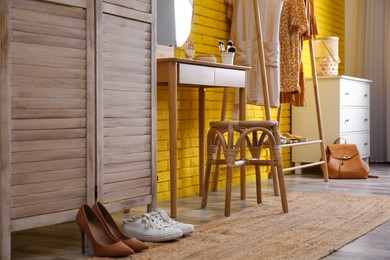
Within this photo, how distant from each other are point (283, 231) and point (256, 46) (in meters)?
1.83

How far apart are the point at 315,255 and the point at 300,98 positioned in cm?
293

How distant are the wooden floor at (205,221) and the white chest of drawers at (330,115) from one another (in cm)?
92

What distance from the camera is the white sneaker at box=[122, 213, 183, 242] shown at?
106 inches

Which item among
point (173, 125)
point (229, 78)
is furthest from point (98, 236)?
point (229, 78)

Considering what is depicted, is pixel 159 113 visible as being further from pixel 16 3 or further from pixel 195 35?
pixel 16 3

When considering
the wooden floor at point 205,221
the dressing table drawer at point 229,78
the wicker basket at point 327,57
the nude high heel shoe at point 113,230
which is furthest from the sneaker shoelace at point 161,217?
the wicker basket at point 327,57

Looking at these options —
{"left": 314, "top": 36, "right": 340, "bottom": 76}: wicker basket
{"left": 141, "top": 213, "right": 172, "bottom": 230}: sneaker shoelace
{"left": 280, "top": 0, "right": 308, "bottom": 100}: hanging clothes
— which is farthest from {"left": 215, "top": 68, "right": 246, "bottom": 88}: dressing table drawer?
{"left": 314, "top": 36, "right": 340, "bottom": 76}: wicker basket

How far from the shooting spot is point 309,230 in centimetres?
298

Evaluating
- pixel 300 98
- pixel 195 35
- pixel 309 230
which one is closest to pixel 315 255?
pixel 309 230

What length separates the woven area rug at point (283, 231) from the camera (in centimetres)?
251

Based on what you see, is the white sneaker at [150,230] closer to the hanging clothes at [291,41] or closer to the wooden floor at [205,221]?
the wooden floor at [205,221]

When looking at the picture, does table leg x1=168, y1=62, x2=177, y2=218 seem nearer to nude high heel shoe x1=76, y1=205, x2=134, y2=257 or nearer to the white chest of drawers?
nude high heel shoe x1=76, y1=205, x2=134, y2=257

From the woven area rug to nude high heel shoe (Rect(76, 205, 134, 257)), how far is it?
2.5 inches

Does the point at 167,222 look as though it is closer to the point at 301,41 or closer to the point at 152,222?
the point at 152,222
